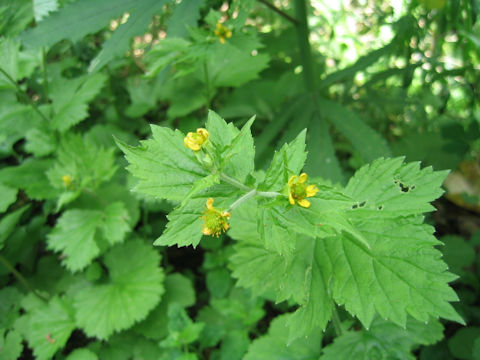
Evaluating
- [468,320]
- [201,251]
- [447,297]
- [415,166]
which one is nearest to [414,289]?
[447,297]

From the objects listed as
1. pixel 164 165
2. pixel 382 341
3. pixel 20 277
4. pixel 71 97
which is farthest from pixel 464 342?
pixel 71 97

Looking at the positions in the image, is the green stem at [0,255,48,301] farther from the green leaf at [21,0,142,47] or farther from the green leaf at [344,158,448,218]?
the green leaf at [344,158,448,218]

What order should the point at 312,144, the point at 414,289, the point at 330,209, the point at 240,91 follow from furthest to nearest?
the point at 240,91, the point at 312,144, the point at 414,289, the point at 330,209

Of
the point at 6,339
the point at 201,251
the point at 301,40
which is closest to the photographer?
the point at 6,339

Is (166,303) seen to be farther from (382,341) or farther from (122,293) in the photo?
(382,341)

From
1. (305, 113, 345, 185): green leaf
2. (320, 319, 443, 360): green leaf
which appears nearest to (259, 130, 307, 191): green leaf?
(320, 319, 443, 360): green leaf

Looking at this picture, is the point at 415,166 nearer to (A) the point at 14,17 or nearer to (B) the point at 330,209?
(B) the point at 330,209
